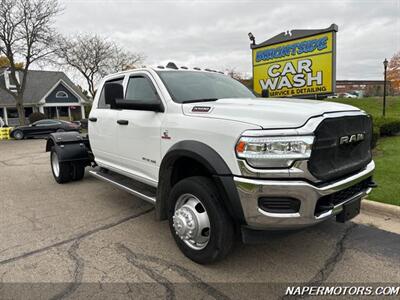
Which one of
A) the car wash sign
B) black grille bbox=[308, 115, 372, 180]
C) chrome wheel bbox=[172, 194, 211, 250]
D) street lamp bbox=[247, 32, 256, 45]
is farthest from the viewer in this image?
street lamp bbox=[247, 32, 256, 45]

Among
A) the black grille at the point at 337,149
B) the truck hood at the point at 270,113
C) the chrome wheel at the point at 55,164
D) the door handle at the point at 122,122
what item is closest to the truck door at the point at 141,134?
the door handle at the point at 122,122

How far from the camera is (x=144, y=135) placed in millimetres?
3906

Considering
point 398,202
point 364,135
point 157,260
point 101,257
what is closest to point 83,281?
point 101,257

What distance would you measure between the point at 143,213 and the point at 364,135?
3.16 m

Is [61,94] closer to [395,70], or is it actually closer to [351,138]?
[351,138]

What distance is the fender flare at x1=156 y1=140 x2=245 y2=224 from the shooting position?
2.71 meters

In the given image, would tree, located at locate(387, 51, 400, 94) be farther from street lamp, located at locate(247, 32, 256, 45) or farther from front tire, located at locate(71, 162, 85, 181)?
front tire, located at locate(71, 162, 85, 181)

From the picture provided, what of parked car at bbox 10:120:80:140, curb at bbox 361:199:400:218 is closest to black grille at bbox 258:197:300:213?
curb at bbox 361:199:400:218

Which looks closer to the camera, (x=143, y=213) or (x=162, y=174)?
(x=162, y=174)

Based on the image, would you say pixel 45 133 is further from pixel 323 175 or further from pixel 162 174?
pixel 323 175

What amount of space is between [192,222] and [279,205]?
36.9 inches

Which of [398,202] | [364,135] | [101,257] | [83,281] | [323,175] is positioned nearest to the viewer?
[323,175]

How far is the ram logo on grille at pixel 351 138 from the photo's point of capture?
284 centimetres

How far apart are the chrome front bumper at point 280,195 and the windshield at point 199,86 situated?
1469 millimetres
